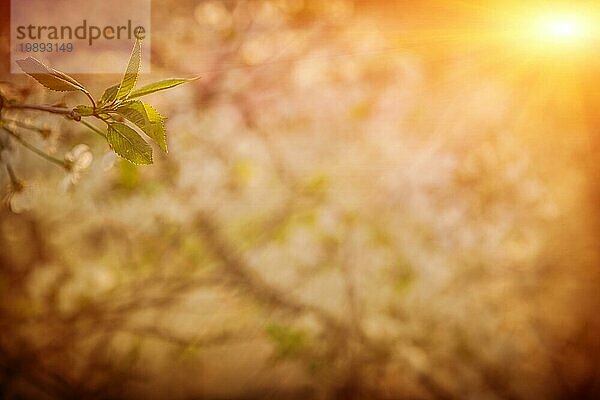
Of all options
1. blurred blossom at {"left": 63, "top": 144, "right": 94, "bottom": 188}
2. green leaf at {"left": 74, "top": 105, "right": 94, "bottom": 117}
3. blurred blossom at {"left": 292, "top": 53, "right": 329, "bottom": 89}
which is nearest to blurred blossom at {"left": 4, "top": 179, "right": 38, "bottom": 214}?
blurred blossom at {"left": 63, "top": 144, "right": 94, "bottom": 188}

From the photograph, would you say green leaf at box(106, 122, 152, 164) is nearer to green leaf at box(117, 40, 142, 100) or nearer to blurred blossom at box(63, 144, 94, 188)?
green leaf at box(117, 40, 142, 100)

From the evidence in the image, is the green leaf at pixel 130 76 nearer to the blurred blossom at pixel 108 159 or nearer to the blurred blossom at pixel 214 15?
the blurred blossom at pixel 108 159

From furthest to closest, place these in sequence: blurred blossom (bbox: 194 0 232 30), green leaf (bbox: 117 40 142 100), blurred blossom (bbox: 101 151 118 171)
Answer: blurred blossom (bbox: 194 0 232 30) → blurred blossom (bbox: 101 151 118 171) → green leaf (bbox: 117 40 142 100)

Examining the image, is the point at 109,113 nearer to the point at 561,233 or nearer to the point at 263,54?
the point at 263,54

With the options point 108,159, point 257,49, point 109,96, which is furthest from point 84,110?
point 257,49

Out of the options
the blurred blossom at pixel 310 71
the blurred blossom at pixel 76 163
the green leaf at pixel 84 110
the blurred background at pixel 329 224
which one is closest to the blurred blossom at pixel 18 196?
the blurred blossom at pixel 76 163

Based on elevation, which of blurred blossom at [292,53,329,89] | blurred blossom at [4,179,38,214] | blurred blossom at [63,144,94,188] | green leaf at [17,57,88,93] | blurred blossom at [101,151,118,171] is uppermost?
blurred blossom at [292,53,329,89]

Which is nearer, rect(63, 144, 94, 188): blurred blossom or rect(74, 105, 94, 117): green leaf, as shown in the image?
rect(74, 105, 94, 117): green leaf

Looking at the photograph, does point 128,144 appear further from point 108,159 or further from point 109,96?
point 108,159
